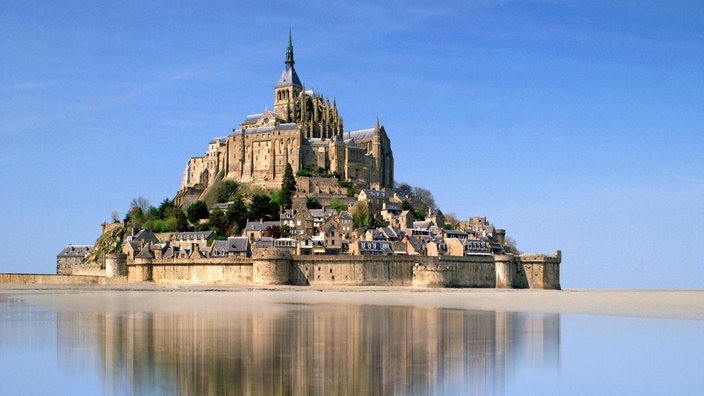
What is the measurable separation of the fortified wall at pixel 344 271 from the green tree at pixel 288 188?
16446mm

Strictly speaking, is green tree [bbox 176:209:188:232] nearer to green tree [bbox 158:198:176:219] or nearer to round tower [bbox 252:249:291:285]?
green tree [bbox 158:198:176:219]

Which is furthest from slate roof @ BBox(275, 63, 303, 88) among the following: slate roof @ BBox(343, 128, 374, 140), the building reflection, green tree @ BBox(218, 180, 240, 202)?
the building reflection

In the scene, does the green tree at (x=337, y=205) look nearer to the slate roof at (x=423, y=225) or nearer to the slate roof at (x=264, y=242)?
the slate roof at (x=423, y=225)

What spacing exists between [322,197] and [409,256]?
22938 millimetres

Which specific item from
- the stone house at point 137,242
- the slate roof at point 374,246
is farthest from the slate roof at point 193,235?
the slate roof at point 374,246

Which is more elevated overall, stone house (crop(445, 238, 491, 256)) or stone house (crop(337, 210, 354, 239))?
stone house (crop(337, 210, 354, 239))

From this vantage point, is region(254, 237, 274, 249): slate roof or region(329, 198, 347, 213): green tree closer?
region(254, 237, 274, 249): slate roof

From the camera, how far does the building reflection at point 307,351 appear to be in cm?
1945

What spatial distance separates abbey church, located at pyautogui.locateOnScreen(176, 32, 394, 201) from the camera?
A: 98.9m

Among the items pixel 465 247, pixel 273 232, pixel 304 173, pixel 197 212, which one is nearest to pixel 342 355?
pixel 465 247

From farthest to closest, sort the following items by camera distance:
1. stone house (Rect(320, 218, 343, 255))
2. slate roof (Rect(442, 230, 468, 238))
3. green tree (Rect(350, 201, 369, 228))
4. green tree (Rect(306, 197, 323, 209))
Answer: green tree (Rect(306, 197, 323, 209)) < green tree (Rect(350, 201, 369, 228)) < slate roof (Rect(442, 230, 468, 238)) < stone house (Rect(320, 218, 343, 255))

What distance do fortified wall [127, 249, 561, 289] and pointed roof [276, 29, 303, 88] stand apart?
1548 inches

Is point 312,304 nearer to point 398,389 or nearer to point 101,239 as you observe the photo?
point 398,389

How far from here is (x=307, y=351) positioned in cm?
2430
